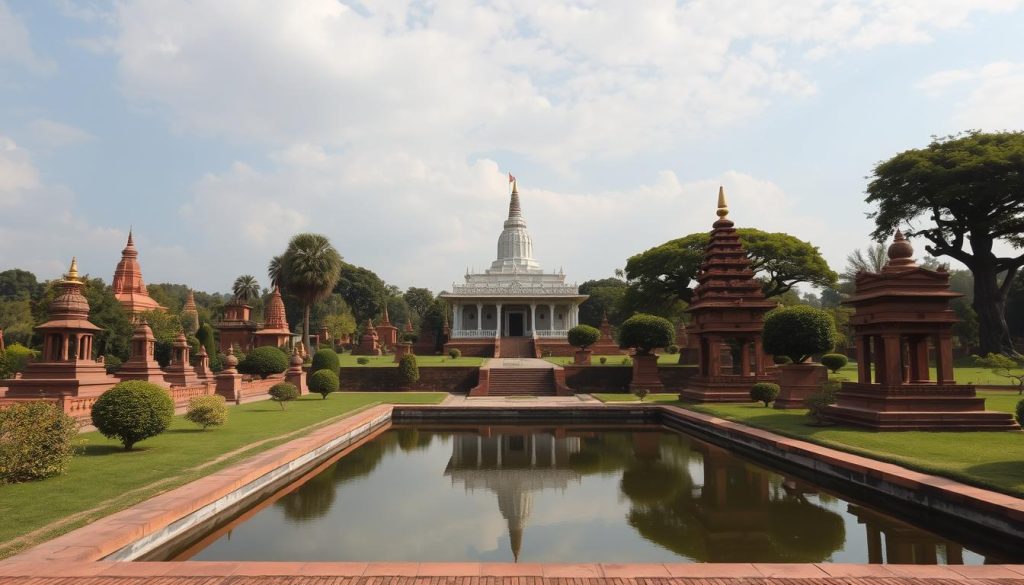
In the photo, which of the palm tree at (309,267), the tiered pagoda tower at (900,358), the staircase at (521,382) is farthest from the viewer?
the palm tree at (309,267)

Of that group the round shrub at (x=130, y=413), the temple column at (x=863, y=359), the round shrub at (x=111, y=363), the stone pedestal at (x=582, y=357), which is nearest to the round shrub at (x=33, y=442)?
the round shrub at (x=130, y=413)

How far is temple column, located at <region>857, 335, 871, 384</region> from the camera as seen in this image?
1612cm

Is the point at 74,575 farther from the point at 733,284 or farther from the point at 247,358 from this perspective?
the point at 247,358

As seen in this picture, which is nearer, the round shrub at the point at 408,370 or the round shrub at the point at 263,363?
the round shrub at the point at 263,363

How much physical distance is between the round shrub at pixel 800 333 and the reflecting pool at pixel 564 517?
8194 millimetres

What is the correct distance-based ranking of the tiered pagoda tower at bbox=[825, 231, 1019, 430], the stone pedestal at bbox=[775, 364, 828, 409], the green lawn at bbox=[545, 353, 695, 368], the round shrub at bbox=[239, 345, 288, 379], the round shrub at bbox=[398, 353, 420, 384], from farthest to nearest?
the green lawn at bbox=[545, 353, 695, 368] < the round shrub at bbox=[398, 353, 420, 384] < the round shrub at bbox=[239, 345, 288, 379] < the stone pedestal at bbox=[775, 364, 828, 409] < the tiered pagoda tower at bbox=[825, 231, 1019, 430]

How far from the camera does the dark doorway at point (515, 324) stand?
53678 millimetres

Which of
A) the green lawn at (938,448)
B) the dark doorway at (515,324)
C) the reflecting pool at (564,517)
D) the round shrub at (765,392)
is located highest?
the dark doorway at (515,324)

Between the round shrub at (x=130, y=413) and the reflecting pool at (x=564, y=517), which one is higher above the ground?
the round shrub at (x=130, y=413)

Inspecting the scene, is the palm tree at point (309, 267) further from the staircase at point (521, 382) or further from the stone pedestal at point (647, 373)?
the stone pedestal at point (647, 373)

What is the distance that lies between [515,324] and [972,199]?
32196 millimetres

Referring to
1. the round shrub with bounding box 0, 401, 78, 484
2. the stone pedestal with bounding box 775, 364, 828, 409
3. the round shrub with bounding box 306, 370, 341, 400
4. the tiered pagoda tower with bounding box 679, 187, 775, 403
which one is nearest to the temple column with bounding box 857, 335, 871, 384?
the stone pedestal with bounding box 775, 364, 828, 409

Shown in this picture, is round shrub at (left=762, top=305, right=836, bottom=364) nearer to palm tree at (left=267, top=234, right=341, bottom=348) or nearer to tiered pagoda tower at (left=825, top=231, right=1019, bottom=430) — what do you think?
tiered pagoda tower at (left=825, top=231, right=1019, bottom=430)

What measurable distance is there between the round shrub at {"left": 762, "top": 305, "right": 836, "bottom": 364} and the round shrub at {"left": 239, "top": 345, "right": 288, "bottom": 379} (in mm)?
22458
